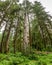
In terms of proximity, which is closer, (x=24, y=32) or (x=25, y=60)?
(x=25, y=60)

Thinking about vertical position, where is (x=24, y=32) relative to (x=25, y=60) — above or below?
above

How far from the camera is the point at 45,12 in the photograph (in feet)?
116

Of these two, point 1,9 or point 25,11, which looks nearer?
point 1,9

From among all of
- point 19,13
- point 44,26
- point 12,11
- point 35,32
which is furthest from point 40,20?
point 12,11

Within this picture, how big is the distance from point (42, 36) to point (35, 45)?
296cm

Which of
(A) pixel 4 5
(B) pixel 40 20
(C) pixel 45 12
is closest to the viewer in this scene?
(A) pixel 4 5

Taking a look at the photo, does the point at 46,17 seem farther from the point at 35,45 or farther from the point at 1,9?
the point at 1,9

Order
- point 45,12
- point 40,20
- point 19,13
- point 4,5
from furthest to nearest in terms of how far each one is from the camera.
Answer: point 45,12 → point 40,20 → point 19,13 → point 4,5

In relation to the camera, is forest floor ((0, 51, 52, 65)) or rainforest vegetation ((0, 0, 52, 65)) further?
rainforest vegetation ((0, 0, 52, 65))

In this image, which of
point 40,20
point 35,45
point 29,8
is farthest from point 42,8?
point 29,8

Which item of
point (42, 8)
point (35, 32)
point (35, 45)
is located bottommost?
point (35, 45)

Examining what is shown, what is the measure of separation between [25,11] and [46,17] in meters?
11.2

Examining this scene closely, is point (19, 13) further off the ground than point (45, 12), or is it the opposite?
point (45, 12)

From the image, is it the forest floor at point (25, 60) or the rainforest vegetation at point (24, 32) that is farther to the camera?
the rainforest vegetation at point (24, 32)
